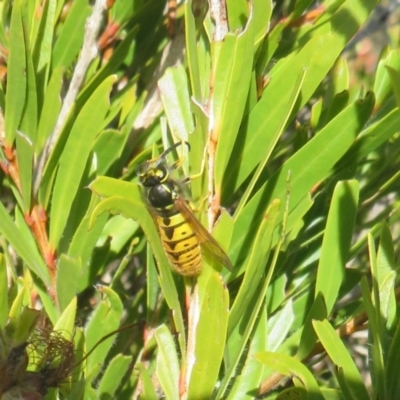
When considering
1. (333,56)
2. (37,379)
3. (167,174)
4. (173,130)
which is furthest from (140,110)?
(37,379)

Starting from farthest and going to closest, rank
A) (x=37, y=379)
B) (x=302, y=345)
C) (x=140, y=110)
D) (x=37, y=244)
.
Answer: (x=140, y=110), (x=37, y=244), (x=302, y=345), (x=37, y=379)

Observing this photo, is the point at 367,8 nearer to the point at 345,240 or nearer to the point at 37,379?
the point at 345,240

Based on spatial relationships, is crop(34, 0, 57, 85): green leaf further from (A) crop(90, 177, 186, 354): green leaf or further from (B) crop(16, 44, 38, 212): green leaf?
(A) crop(90, 177, 186, 354): green leaf

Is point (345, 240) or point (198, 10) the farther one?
point (198, 10)

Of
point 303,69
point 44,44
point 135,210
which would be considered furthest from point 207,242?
point 44,44

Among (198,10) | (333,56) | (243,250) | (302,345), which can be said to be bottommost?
(302,345)

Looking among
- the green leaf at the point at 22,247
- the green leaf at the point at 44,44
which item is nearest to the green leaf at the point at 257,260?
the green leaf at the point at 22,247

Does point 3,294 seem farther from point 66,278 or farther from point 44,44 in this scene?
point 44,44

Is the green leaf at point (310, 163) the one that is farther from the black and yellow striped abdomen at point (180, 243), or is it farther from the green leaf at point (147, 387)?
the green leaf at point (147, 387)
